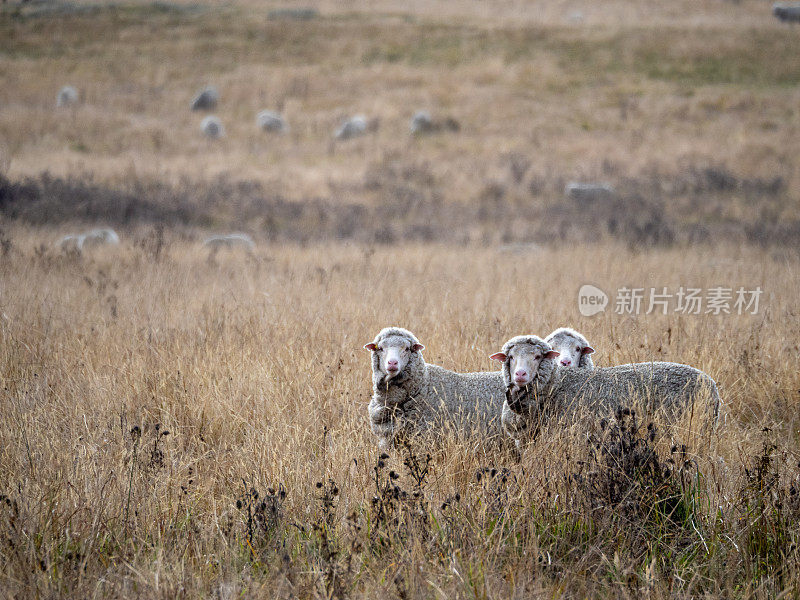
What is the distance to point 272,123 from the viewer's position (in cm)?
2925

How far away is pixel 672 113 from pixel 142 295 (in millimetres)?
27780

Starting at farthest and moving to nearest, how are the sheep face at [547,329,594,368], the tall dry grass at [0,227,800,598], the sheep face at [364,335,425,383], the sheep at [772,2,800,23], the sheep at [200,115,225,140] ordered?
the sheep at [772,2,800,23]
the sheep at [200,115,225,140]
the sheep face at [547,329,594,368]
the sheep face at [364,335,425,383]
the tall dry grass at [0,227,800,598]

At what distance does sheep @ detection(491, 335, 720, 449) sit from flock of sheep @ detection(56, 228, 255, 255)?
812cm

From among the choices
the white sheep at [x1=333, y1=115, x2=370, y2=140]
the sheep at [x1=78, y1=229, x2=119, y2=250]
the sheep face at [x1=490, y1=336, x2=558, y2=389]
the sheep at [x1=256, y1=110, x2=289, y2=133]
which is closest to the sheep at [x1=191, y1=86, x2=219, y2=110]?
the sheep at [x1=256, y1=110, x2=289, y2=133]

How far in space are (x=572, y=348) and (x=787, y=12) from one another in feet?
175

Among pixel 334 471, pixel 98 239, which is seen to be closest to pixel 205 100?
pixel 98 239

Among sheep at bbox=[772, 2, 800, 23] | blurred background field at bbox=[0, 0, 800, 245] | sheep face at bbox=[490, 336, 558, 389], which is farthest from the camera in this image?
sheep at bbox=[772, 2, 800, 23]

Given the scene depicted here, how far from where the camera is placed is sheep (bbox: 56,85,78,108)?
3111 centimetres

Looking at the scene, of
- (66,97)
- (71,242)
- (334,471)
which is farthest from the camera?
(66,97)

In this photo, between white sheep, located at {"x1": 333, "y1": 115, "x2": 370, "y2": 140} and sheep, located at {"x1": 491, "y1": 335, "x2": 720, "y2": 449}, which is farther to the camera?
white sheep, located at {"x1": 333, "y1": 115, "x2": 370, "y2": 140}

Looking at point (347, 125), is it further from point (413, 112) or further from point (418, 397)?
point (418, 397)

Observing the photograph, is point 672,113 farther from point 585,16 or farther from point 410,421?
point 410,421

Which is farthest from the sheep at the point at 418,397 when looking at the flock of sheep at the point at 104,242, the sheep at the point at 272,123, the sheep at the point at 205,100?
the sheep at the point at 205,100

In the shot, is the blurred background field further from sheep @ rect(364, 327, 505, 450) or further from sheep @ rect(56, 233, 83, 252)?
sheep @ rect(364, 327, 505, 450)
